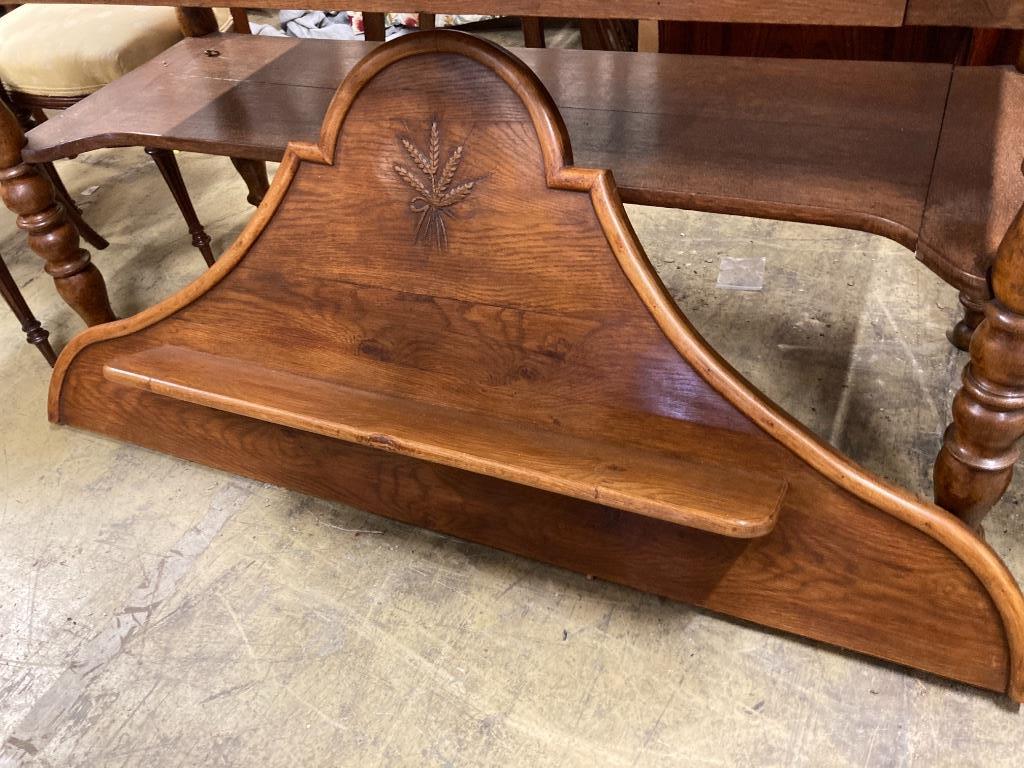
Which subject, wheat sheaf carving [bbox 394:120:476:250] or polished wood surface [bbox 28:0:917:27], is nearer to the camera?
polished wood surface [bbox 28:0:917:27]

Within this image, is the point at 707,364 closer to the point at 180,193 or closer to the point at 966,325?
the point at 966,325

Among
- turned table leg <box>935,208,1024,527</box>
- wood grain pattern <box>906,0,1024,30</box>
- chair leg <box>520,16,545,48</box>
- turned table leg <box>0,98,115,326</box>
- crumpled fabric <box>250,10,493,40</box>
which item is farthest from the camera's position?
crumpled fabric <box>250,10,493,40</box>

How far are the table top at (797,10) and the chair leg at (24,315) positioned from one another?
1392 mm

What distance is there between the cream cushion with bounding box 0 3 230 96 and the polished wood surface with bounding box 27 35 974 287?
0.24 meters

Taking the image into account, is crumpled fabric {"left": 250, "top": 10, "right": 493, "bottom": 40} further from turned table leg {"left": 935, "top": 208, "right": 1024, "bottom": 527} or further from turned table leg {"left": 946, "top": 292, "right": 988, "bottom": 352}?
turned table leg {"left": 935, "top": 208, "right": 1024, "bottom": 527}

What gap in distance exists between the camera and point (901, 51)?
7.42ft

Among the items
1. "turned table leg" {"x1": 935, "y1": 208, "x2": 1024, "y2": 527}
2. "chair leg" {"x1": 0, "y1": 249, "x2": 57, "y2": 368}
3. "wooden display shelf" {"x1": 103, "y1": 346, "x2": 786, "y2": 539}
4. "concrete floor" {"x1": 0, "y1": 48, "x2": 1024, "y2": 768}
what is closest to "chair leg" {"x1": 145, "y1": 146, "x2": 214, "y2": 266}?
"chair leg" {"x1": 0, "y1": 249, "x2": 57, "y2": 368}

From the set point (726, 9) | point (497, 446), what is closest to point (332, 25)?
point (497, 446)

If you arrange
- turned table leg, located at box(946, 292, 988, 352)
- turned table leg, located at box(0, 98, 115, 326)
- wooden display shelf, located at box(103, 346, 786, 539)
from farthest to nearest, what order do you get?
turned table leg, located at box(946, 292, 988, 352)
turned table leg, located at box(0, 98, 115, 326)
wooden display shelf, located at box(103, 346, 786, 539)

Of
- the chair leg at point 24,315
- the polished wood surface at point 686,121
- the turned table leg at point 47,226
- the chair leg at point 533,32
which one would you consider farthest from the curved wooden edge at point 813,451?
the chair leg at point 533,32

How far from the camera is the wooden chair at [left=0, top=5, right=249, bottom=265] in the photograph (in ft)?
6.32

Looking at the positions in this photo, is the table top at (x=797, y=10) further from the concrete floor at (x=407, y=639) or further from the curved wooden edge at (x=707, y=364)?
the concrete floor at (x=407, y=639)

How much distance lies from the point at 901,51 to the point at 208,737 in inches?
90.3

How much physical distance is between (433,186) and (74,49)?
1.26 meters
